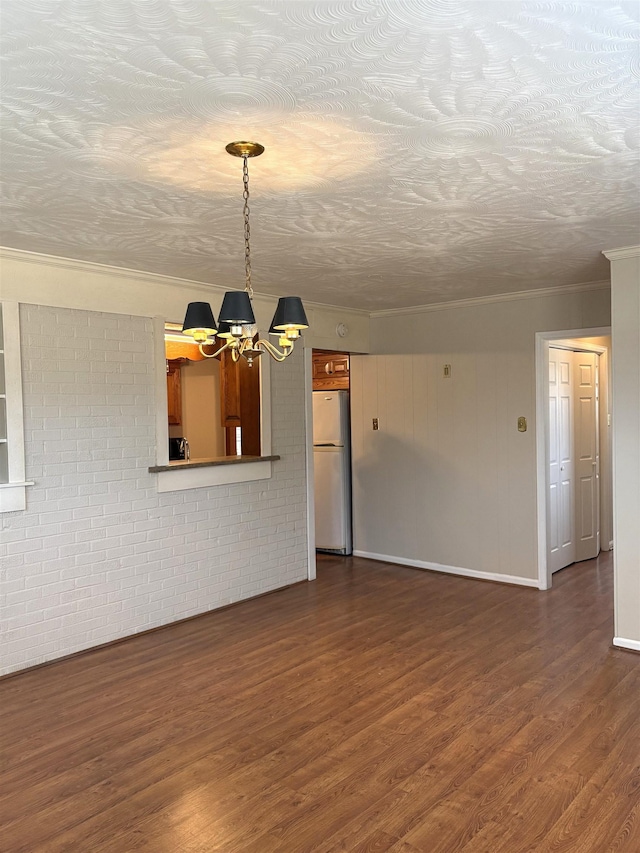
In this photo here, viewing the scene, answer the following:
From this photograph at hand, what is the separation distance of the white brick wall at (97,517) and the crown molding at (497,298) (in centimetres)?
239

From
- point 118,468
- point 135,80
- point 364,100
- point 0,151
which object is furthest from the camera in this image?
point 118,468

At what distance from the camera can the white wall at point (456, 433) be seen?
222 inches

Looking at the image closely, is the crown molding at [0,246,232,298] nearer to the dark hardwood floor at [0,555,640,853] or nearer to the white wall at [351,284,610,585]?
the white wall at [351,284,610,585]

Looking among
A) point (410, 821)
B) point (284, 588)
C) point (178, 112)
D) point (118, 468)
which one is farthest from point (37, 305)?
point (410, 821)

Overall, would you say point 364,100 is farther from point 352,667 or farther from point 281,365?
point 281,365

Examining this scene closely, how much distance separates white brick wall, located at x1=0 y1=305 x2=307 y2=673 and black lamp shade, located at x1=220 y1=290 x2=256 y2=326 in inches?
81.7

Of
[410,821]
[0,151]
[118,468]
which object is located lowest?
[410,821]

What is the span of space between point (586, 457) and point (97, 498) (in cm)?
470

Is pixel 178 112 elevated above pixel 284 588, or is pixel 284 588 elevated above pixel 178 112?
pixel 178 112

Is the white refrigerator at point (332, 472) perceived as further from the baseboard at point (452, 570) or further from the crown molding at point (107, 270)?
the crown molding at point (107, 270)

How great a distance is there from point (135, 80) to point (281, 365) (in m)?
3.84

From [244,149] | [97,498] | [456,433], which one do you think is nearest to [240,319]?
[244,149]

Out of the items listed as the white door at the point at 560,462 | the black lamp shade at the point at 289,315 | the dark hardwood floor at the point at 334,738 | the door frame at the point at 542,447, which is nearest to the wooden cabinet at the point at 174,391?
the dark hardwood floor at the point at 334,738

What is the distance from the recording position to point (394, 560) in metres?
6.60
